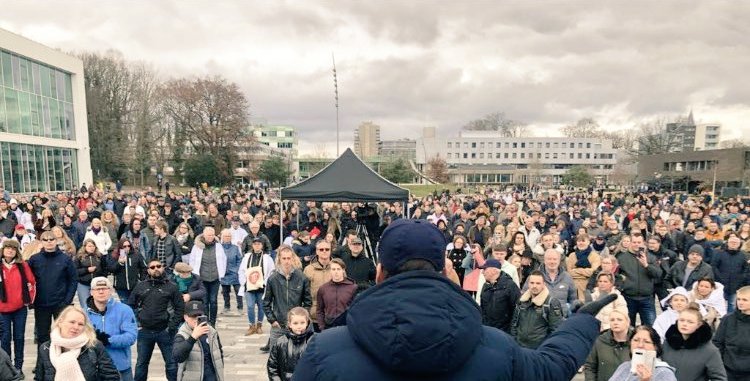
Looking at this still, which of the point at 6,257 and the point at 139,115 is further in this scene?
the point at 139,115

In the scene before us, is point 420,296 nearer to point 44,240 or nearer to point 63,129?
point 44,240

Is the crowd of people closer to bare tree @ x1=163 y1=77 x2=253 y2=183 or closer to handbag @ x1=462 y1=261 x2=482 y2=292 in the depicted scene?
handbag @ x1=462 y1=261 x2=482 y2=292

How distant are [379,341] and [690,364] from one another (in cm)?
376

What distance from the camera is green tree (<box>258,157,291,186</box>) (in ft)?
144

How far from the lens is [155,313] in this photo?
5004 mm

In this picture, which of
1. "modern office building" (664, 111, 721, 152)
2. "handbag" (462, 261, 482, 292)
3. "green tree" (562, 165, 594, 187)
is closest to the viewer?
"handbag" (462, 261, 482, 292)

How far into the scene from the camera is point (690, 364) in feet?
11.7

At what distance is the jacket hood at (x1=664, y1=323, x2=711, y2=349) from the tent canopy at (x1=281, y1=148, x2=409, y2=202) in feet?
20.2

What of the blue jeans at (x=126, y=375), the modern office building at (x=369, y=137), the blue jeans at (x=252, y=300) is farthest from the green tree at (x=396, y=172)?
the modern office building at (x=369, y=137)

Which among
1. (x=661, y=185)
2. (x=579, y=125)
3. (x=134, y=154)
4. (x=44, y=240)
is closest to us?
(x=44, y=240)

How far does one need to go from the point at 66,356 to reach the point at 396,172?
52.9 meters

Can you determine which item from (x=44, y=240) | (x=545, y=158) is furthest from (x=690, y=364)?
(x=545, y=158)

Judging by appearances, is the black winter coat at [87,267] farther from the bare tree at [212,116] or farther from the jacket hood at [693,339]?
the bare tree at [212,116]

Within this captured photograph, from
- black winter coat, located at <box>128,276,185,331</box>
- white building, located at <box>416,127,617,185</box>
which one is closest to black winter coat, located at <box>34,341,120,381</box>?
black winter coat, located at <box>128,276,185,331</box>
